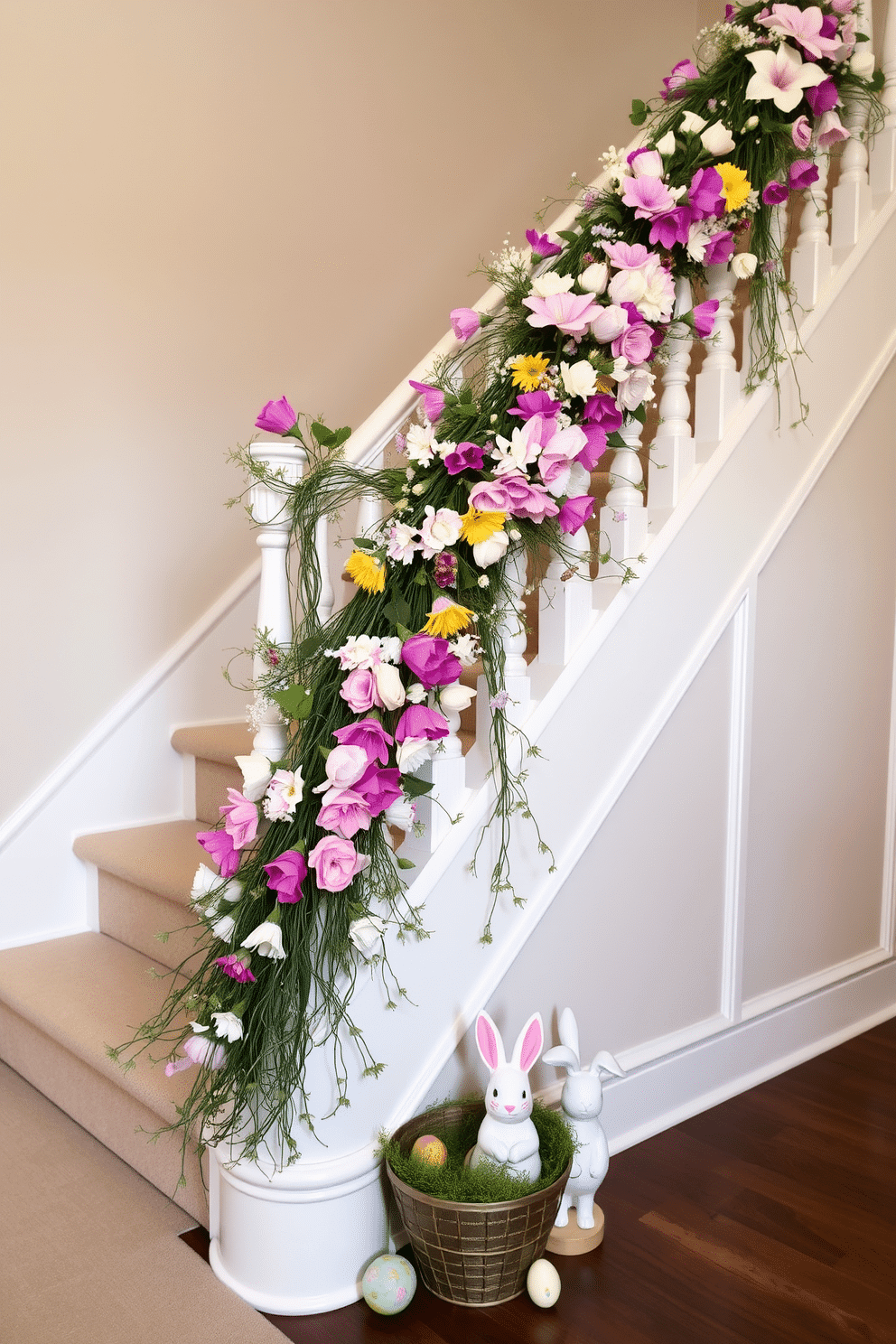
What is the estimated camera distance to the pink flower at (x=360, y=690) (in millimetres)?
1568

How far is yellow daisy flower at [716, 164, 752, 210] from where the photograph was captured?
1.84 metres

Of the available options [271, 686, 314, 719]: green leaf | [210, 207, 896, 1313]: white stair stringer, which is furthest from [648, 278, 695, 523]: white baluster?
[271, 686, 314, 719]: green leaf

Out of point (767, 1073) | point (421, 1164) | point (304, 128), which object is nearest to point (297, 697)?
point (421, 1164)

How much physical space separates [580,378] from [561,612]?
17.9 inches

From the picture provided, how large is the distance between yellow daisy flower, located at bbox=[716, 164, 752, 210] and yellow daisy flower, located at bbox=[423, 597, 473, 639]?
906 mm

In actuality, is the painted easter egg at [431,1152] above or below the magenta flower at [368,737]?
below

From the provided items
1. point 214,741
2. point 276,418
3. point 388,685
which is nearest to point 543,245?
point 276,418

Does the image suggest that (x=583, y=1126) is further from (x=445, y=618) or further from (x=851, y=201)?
(x=851, y=201)

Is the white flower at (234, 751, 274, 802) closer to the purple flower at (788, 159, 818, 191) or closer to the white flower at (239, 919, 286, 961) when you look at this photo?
the white flower at (239, 919, 286, 961)

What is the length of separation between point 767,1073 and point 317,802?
151 centimetres

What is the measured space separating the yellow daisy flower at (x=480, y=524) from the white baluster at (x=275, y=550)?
0.28 meters

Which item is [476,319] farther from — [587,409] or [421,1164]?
[421,1164]

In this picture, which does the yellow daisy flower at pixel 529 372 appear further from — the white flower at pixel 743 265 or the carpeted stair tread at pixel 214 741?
the carpeted stair tread at pixel 214 741

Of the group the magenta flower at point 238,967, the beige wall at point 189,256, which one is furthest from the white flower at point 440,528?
the beige wall at point 189,256
